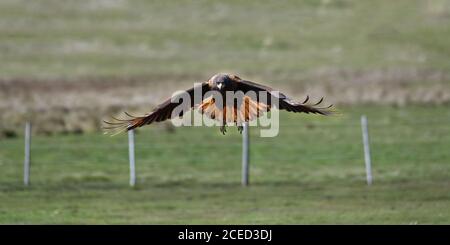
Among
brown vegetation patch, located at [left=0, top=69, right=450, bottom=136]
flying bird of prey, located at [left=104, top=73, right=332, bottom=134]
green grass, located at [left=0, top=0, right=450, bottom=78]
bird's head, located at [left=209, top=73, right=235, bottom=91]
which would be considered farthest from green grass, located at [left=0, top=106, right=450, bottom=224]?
green grass, located at [left=0, top=0, right=450, bottom=78]

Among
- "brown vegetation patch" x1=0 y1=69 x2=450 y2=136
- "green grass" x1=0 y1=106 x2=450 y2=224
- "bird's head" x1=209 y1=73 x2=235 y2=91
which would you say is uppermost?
"brown vegetation patch" x1=0 y1=69 x2=450 y2=136

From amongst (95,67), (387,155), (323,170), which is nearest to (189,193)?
(323,170)

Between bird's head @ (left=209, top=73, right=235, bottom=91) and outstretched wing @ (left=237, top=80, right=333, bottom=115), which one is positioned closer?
outstretched wing @ (left=237, top=80, right=333, bottom=115)

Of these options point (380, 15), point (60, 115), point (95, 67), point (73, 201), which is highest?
point (380, 15)

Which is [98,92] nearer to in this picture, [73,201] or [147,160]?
[147,160]

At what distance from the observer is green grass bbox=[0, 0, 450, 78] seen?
178ft

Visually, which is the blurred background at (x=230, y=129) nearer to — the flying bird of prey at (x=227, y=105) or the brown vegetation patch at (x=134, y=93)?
the brown vegetation patch at (x=134, y=93)

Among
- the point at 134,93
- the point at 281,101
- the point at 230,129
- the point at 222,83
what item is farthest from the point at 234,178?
the point at 134,93

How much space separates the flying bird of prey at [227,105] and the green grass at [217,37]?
33.9 metres

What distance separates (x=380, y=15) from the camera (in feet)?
219

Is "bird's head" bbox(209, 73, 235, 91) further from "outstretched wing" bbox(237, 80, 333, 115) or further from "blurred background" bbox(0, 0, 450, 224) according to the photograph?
"blurred background" bbox(0, 0, 450, 224)

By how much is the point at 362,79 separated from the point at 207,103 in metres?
33.6

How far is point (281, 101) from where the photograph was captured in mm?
14953

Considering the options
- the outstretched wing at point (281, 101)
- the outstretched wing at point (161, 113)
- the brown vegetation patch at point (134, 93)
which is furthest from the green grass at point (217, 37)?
the outstretched wing at point (161, 113)
